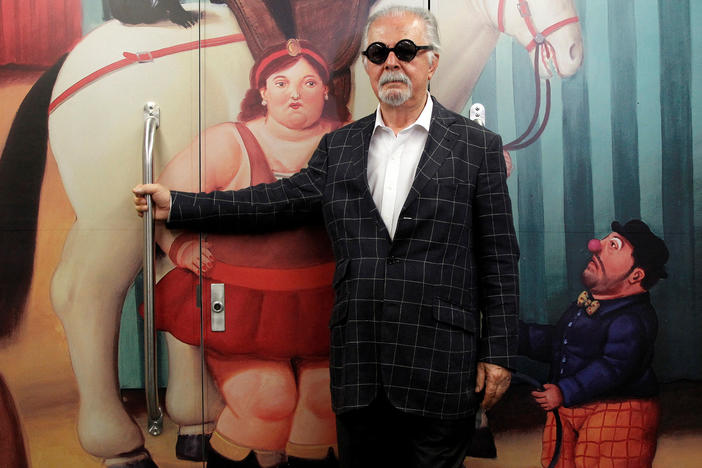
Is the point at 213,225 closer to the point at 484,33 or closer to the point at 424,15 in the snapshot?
the point at 424,15

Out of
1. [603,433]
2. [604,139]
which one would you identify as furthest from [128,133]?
[603,433]

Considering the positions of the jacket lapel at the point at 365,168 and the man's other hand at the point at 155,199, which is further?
the man's other hand at the point at 155,199

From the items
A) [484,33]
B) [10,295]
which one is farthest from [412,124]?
[10,295]

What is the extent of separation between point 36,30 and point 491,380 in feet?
6.21

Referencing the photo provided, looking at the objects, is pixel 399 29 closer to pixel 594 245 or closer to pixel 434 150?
pixel 434 150

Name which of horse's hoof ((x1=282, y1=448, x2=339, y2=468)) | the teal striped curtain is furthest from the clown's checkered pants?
horse's hoof ((x1=282, y1=448, x2=339, y2=468))

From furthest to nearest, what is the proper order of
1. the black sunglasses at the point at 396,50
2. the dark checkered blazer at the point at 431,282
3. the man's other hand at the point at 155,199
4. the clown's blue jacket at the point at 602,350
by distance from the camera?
the clown's blue jacket at the point at 602,350 < the man's other hand at the point at 155,199 < the black sunglasses at the point at 396,50 < the dark checkered blazer at the point at 431,282

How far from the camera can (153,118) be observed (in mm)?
1957

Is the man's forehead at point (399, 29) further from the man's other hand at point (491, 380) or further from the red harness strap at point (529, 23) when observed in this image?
the man's other hand at point (491, 380)

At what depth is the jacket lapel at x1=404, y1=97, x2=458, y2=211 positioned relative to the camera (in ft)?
5.39

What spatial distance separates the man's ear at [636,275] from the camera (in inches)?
78.0

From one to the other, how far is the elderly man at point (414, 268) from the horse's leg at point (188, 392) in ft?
1.73

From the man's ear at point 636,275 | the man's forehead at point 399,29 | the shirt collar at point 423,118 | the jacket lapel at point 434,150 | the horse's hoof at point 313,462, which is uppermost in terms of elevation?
the man's forehead at point 399,29

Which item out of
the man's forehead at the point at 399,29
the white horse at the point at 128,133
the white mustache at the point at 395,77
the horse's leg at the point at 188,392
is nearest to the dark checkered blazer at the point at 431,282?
the white mustache at the point at 395,77
